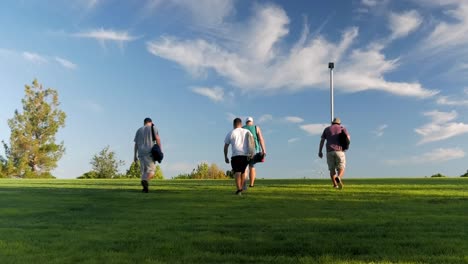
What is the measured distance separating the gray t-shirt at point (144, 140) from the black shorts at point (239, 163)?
3.57 m

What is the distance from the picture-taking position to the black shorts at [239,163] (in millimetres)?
14039

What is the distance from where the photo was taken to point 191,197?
13.0 meters

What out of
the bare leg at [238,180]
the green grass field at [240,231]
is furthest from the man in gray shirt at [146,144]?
the green grass field at [240,231]

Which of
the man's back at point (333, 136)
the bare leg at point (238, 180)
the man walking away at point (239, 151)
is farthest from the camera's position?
the man's back at point (333, 136)

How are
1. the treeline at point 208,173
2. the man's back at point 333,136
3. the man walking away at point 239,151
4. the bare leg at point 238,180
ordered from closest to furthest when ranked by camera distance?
the bare leg at point 238,180 → the man walking away at point 239,151 → the man's back at point 333,136 → the treeline at point 208,173

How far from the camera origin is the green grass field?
17.8 feet

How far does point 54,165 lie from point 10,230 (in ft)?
206

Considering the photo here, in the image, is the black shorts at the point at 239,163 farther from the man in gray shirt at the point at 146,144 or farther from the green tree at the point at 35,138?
the green tree at the point at 35,138

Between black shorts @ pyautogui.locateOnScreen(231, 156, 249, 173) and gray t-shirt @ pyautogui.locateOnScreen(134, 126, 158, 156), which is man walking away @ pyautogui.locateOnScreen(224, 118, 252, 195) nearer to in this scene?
black shorts @ pyautogui.locateOnScreen(231, 156, 249, 173)

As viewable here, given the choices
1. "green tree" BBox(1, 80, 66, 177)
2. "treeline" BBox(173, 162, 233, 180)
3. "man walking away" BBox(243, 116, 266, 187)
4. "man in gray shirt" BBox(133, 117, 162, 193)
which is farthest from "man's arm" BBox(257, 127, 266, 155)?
"green tree" BBox(1, 80, 66, 177)

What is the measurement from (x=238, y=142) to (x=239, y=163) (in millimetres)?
654

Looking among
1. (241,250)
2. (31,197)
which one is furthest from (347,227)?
(31,197)

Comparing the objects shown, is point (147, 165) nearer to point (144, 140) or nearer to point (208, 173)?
point (144, 140)

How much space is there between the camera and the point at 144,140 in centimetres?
1612
